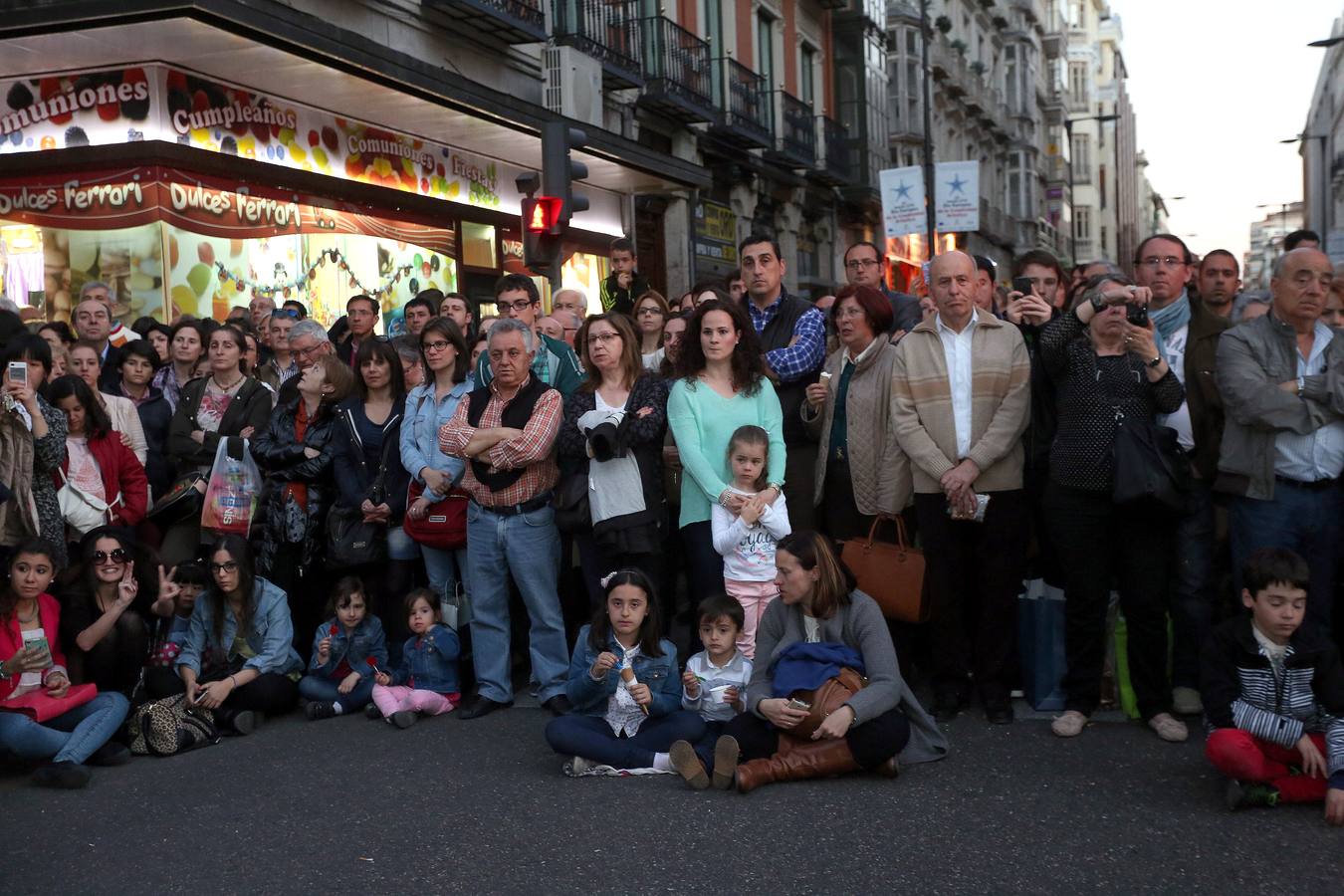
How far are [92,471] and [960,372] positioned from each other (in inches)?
193

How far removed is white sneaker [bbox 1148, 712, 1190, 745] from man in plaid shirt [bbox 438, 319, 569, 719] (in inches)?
118

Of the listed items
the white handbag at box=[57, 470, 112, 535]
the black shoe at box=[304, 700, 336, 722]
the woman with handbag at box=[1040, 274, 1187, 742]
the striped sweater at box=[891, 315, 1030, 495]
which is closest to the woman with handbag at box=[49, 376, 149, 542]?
the white handbag at box=[57, 470, 112, 535]

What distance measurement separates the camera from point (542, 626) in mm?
7566

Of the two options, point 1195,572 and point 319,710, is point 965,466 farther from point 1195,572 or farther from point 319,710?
point 319,710

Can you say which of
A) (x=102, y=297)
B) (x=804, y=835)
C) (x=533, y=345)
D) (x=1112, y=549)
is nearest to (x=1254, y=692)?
(x=1112, y=549)

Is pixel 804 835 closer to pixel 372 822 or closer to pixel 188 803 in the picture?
pixel 372 822

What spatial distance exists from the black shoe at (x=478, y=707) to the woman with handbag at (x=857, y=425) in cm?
203

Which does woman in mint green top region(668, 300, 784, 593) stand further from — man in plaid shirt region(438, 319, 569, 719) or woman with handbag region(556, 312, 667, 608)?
man in plaid shirt region(438, 319, 569, 719)

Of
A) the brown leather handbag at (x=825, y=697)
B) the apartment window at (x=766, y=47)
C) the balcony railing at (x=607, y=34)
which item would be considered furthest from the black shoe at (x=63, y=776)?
the apartment window at (x=766, y=47)

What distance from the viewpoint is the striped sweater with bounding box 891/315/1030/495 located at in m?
6.66

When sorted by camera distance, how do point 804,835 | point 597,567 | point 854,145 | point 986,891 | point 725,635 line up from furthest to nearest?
1. point 854,145
2. point 597,567
3. point 725,635
4. point 804,835
5. point 986,891

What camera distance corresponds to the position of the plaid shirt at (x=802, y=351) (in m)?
7.54

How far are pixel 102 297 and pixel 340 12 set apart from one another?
230 inches

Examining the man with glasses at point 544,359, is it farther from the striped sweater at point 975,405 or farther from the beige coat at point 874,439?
the striped sweater at point 975,405
